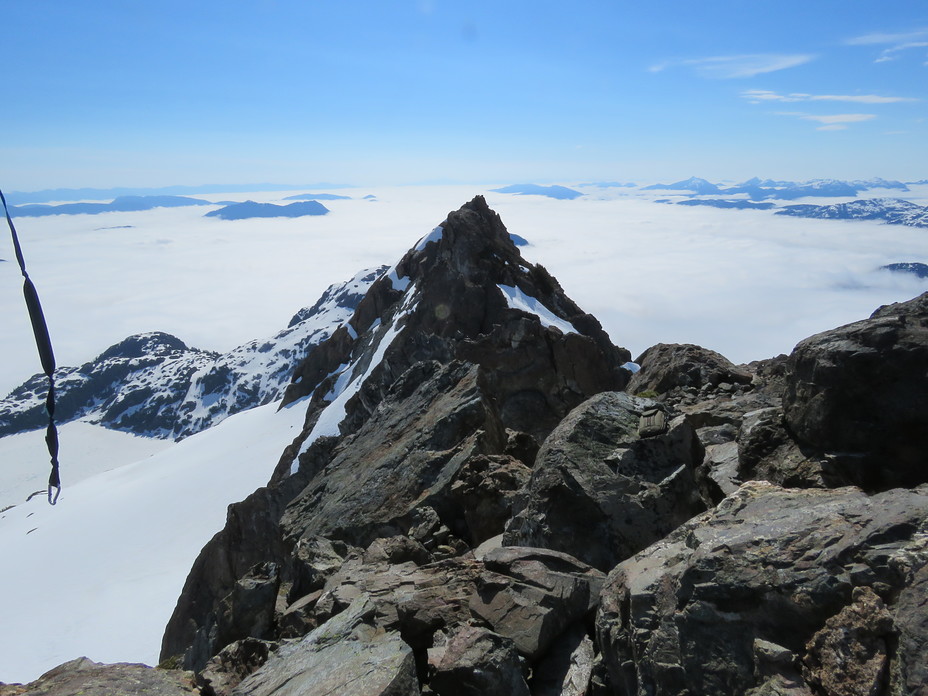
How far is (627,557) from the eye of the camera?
10.0 metres

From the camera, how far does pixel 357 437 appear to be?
25.5m

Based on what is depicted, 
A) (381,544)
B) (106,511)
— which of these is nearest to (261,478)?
(106,511)

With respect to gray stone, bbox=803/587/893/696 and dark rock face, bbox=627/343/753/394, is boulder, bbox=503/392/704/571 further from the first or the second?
dark rock face, bbox=627/343/753/394

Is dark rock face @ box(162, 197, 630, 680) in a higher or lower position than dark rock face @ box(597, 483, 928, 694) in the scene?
lower

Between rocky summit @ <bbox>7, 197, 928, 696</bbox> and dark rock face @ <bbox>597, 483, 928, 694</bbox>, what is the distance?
2 centimetres

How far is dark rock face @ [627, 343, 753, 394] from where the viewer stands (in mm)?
24188

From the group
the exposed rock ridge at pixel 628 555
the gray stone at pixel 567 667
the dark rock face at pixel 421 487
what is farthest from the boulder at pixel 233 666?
the gray stone at pixel 567 667

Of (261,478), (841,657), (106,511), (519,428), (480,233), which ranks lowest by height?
(106,511)

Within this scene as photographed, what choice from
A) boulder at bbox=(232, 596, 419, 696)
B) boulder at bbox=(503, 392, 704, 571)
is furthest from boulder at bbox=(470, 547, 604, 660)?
boulder at bbox=(232, 596, 419, 696)

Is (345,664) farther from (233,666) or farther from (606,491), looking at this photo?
(606,491)

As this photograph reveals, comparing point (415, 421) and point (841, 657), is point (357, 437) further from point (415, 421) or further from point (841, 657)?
point (841, 657)

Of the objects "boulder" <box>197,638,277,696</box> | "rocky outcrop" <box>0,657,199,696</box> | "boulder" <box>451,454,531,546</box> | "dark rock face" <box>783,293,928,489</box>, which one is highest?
"dark rock face" <box>783,293,928,489</box>

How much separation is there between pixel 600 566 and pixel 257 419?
66577mm

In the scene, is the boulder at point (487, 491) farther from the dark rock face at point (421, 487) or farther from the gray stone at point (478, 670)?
the gray stone at point (478, 670)
